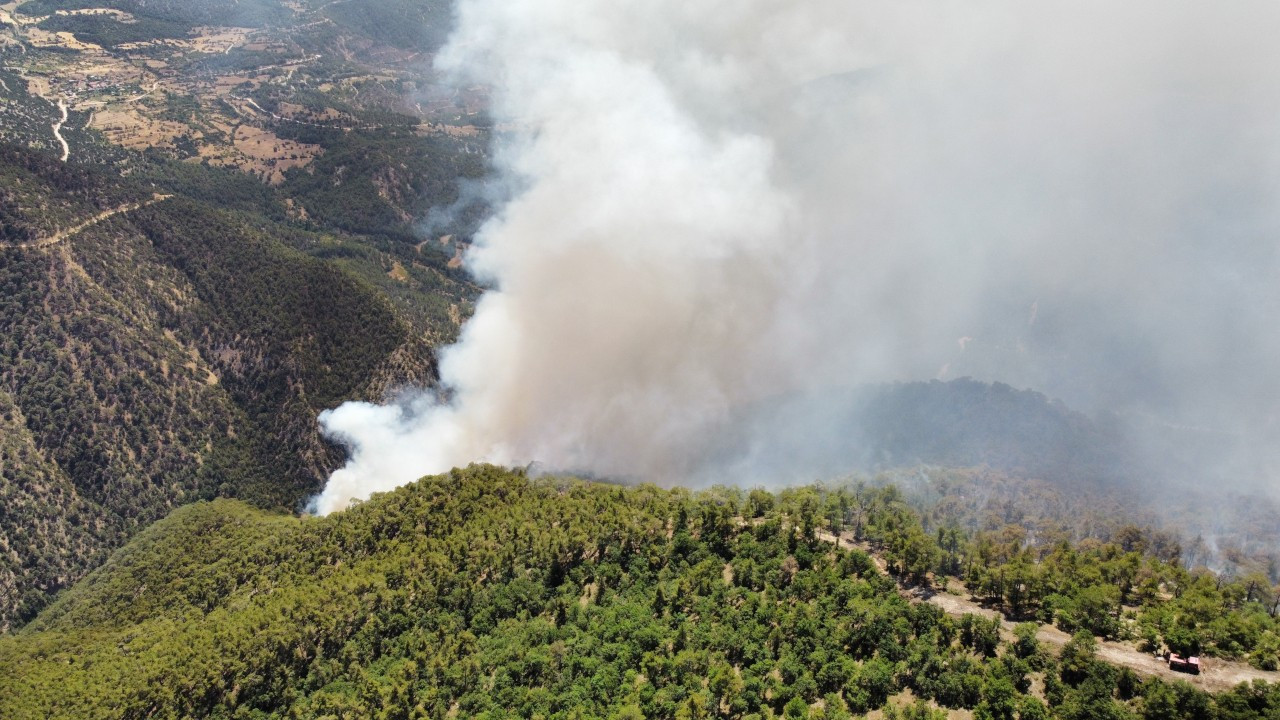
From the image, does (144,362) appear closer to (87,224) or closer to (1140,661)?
(87,224)

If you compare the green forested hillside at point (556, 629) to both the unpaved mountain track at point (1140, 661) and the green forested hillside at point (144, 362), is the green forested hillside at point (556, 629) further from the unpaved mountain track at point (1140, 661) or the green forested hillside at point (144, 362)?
the green forested hillside at point (144, 362)

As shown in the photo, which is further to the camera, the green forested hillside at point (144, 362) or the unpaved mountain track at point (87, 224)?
the unpaved mountain track at point (87, 224)

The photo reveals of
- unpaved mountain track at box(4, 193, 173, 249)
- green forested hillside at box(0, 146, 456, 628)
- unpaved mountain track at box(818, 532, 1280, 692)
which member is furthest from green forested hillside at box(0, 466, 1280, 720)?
unpaved mountain track at box(4, 193, 173, 249)

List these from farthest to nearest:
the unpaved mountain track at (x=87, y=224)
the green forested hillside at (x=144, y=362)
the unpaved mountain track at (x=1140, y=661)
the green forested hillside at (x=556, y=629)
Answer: the unpaved mountain track at (x=87, y=224) < the green forested hillside at (x=144, y=362) < the green forested hillside at (x=556, y=629) < the unpaved mountain track at (x=1140, y=661)

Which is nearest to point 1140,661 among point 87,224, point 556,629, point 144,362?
point 556,629

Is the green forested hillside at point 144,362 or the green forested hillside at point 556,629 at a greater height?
the green forested hillside at point 144,362

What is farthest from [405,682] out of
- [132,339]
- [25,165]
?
[25,165]

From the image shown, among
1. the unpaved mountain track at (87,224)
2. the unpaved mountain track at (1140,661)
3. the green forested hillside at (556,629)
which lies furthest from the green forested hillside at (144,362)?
the unpaved mountain track at (1140,661)
